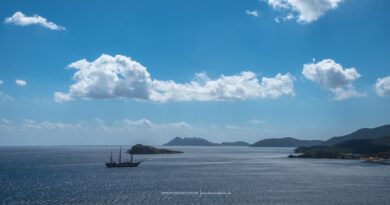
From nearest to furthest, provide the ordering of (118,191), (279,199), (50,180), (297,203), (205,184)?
(297,203)
(279,199)
(118,191)
(205,184)
(50,180)

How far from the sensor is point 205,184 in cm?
9962

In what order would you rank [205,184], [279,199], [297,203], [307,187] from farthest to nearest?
[205,184] < [307,187] < [279,199] < [297,203]

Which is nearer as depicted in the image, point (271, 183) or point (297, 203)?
point (297, 203)

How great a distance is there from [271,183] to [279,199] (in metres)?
27.0

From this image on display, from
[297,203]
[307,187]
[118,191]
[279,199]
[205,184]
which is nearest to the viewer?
[297,203]

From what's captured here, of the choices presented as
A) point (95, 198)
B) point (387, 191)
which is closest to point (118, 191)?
point (95, 198)

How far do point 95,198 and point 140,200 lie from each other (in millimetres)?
8982

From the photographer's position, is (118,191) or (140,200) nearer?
(140,200)

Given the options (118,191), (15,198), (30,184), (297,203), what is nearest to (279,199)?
(297,203)

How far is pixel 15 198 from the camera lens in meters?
74.9

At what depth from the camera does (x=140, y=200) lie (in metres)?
73.6

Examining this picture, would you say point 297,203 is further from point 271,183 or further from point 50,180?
point 50,180

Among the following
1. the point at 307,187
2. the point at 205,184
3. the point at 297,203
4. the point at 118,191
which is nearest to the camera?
the point at 297,203

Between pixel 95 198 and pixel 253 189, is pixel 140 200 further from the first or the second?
pixel 253 189
